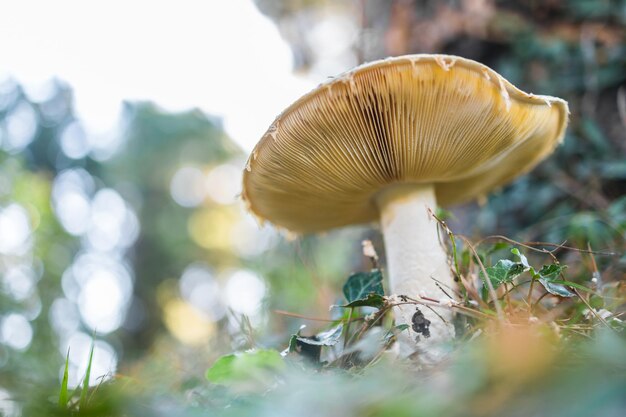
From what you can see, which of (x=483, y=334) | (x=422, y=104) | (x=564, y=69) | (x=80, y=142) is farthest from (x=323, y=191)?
(x=80, y=142)

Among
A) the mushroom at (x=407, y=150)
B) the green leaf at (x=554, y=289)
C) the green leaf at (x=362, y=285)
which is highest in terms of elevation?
the mushroom at (x=407, y=150)

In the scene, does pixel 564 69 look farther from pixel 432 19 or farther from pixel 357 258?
pixel 357 258

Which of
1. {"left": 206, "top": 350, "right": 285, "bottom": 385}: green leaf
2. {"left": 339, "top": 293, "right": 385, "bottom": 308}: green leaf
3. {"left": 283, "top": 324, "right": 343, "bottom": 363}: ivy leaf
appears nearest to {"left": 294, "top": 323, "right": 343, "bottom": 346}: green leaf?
{"left": 283, "top": 324, "right": 343, "bottom": 363}: ivy leaf

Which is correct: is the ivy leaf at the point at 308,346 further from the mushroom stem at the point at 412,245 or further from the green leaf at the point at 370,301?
the mushroom stem at the point at 412,245

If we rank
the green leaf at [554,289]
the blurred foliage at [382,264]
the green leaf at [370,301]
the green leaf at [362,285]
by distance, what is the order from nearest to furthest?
the blurred foliage at [382,264]
the green leaf at [554,289]
the green leaf at [370,301]
the green leaf at [362,285]

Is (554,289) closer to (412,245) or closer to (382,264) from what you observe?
(412,245)

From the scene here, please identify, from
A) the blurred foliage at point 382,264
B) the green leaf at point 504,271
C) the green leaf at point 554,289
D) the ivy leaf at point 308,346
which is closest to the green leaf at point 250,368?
the blurred foliage at point 382,264

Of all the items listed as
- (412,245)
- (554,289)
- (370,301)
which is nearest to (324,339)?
(370,301)
